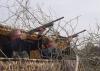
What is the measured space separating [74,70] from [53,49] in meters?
0.91

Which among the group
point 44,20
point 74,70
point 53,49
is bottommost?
point 74,70

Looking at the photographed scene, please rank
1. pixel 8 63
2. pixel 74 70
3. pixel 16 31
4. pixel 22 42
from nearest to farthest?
1. pixel 8 63
2. pixel 16 31
3. pixel 22 42
4. pixel 74 70

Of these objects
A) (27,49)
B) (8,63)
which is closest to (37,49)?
(27,49)

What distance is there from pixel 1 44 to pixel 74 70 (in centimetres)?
230

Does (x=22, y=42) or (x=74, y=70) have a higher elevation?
(x=22, y=42)

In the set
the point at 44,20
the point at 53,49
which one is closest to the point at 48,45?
the point at 53,49

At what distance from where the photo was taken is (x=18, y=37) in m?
7.20

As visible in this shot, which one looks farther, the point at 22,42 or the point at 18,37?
the point at 22,42

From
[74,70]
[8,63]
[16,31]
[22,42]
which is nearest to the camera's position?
[8,63]

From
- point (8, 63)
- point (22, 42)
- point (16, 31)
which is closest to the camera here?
point (8, 63)

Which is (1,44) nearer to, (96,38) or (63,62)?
(63,62)

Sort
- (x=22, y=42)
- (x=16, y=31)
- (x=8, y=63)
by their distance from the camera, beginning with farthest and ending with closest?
(x=22, y=42), (x=16, y=31), (x=8, y=63)

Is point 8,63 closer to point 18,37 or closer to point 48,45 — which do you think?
point 18,37

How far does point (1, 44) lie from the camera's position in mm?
7402
